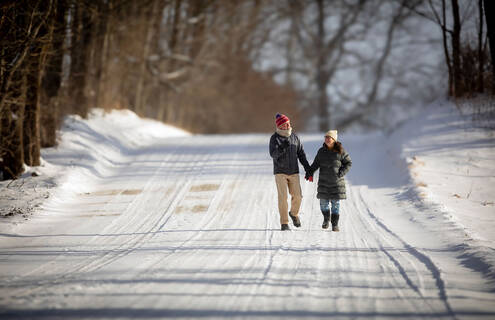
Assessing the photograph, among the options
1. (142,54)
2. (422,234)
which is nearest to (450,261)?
(422,234)

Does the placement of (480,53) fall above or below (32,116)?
above

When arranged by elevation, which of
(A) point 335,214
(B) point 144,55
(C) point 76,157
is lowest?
(A) point 335,214

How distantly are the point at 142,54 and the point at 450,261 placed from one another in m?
20.1

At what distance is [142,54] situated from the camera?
23.0 m

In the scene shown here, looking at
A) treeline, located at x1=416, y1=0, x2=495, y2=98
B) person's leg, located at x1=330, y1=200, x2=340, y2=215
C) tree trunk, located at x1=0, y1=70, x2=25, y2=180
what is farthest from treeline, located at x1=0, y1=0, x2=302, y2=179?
treeline, located at x1=416, y1=0, x2=495, y2=98

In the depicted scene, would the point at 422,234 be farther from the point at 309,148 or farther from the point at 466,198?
the point at 309,148

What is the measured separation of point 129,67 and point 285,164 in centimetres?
1803

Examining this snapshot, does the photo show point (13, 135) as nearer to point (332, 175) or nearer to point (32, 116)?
point (32, 116)

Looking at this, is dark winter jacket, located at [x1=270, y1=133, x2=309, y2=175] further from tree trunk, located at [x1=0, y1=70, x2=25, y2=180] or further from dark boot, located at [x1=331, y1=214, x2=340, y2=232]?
tree trunk, located at [x1=0, y1=70, x2=25, y2=180]

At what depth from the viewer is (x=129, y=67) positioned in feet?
77.5

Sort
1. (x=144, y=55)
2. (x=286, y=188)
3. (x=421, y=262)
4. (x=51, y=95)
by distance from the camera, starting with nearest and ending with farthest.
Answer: (x=421, y=262)
(x=286, y=188)
(x=51, y=95)
(x=144, y=55)

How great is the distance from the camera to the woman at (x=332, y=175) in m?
7.44

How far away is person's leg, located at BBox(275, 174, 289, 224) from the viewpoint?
24.8ft

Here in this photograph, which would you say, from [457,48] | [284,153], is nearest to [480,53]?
[457,48]
